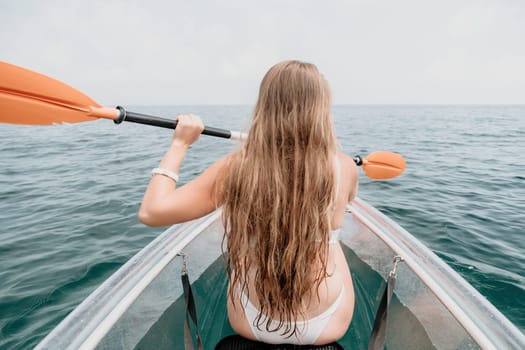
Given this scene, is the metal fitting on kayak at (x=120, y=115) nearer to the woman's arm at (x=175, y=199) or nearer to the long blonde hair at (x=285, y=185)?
the woman's arm at (x=175, y=199)

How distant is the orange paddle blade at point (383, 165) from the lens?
268cm

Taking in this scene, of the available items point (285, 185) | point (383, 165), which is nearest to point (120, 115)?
point (285, 185)

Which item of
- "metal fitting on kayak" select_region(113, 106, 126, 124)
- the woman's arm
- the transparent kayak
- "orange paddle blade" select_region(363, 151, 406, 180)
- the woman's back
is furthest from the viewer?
"orange paddle blade" select_region(363, 151, 406, 180)

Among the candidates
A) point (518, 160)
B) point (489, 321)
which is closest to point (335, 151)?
point (489, 321)

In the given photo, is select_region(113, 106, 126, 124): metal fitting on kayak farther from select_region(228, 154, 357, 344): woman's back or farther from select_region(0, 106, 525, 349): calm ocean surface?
select_region(228, 154, 357, 344): woman's back

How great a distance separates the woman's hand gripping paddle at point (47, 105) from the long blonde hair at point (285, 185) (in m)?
0.51

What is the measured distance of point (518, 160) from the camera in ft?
27.5

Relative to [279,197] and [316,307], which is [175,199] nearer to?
[279,197]

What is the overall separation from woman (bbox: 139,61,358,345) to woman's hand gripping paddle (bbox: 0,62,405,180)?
509 millimetres

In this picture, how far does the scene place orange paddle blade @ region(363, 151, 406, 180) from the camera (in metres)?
2.68

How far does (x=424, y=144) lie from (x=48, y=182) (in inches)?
478

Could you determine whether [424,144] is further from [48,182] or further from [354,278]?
[48,182]

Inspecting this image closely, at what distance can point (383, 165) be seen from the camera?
2.70m

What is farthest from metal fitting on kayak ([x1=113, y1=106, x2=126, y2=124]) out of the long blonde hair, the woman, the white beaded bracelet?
the long blonde hair
